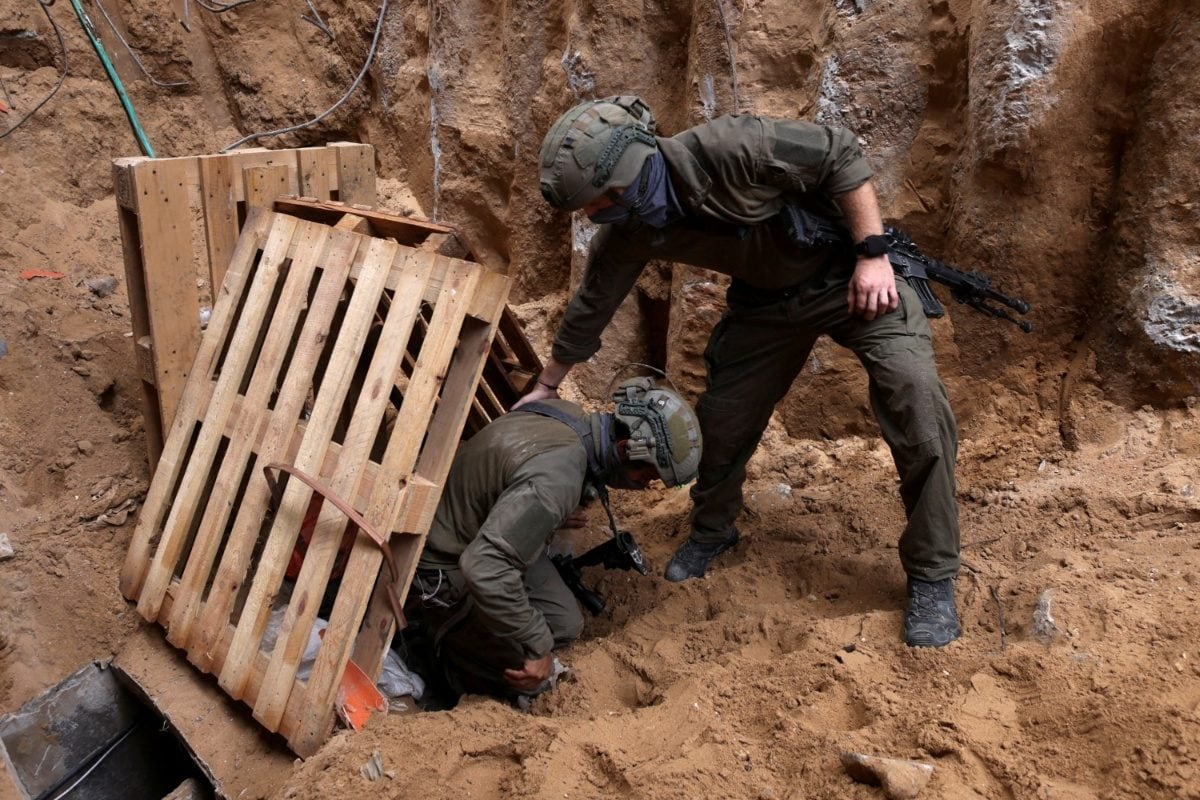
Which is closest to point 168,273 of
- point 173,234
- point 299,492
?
point 173,234

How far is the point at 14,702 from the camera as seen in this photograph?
3.68 m

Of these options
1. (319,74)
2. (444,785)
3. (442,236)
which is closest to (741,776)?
(444,785)

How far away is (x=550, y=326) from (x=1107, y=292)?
A: 10.4ft

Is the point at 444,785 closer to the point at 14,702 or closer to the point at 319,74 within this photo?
the point at 14,702

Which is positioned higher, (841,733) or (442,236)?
(442,236)

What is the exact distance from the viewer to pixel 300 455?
346 centimetres

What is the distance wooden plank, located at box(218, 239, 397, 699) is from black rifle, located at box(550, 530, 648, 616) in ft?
3.91

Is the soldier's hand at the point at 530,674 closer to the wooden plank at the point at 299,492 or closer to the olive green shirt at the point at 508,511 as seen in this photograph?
the olive green shirt at the point at 508,511

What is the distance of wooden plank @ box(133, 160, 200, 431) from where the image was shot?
12.7ft

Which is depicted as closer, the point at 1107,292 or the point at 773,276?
the point at 773,276

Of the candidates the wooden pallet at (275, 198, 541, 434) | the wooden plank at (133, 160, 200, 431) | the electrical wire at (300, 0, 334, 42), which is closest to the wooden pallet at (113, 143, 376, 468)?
the wooden plank at (133, 160, 200, 431)

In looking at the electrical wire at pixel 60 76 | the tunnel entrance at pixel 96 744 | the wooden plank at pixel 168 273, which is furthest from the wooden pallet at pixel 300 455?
the electrical wire at pixel 60 76

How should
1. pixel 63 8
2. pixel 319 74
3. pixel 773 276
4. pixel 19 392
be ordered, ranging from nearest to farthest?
pixel 773 276, pixel 19 392, pixel 63 8, pixel 319 74

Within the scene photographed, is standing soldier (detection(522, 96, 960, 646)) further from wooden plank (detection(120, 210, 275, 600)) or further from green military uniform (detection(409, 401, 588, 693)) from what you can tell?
wooden plank (detection(120, 210, 275, 600))
